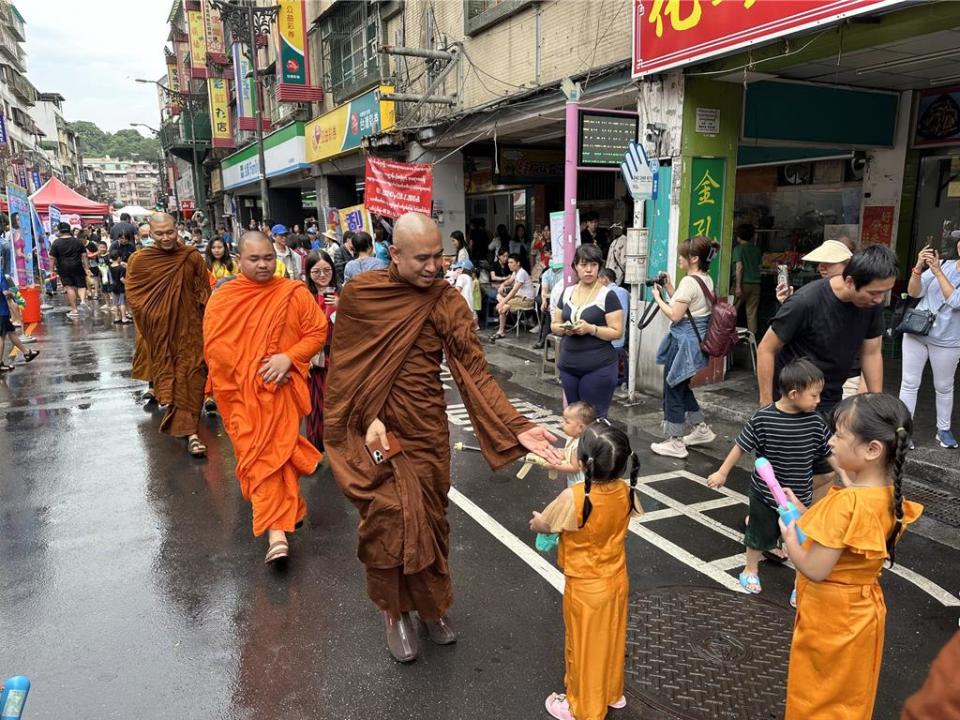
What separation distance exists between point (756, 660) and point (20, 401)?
832 centimetres

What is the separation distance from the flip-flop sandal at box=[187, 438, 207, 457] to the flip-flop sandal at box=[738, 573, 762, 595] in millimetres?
4483

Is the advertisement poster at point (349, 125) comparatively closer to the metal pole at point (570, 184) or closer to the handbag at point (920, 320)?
the metal pole at point (570, 184)

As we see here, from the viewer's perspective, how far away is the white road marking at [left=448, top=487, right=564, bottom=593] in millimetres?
3715

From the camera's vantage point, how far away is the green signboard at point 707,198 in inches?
278

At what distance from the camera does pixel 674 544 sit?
4.06 meters

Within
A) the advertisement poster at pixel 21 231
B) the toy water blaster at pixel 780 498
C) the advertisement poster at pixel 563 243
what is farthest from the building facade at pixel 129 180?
the toy water blaster at pixel 780 498

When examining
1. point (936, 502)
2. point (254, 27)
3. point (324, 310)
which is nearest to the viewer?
point (936, 502)

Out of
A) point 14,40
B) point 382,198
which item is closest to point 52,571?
point 382,198

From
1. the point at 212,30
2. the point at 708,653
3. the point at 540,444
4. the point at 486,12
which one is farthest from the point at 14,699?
the point at 212,30

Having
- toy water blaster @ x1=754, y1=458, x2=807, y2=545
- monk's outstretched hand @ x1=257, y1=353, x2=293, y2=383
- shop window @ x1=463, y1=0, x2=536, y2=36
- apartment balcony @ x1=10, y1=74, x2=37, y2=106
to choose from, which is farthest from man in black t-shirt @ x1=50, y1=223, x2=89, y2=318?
apartment balcony @ x1=10, y1=74, x2=37, y2=106

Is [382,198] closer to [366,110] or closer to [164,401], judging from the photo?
[366,110]

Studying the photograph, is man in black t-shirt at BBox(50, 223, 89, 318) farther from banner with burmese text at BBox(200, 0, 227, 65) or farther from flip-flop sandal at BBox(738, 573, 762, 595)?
banner with burmese text at BBox(200, 0, 227, 65)

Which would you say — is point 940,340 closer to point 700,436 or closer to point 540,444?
point 700,436

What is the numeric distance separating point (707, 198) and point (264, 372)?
5.19m
